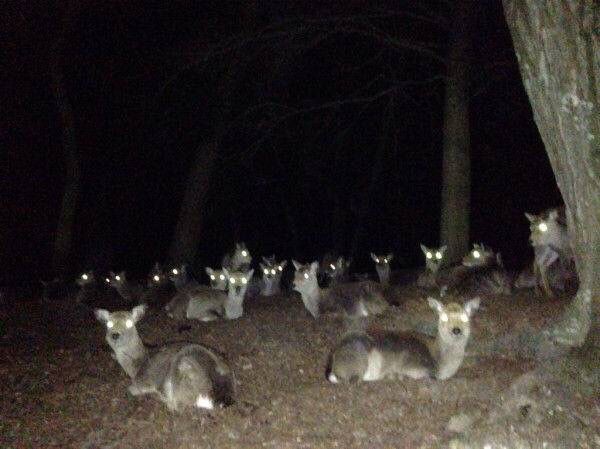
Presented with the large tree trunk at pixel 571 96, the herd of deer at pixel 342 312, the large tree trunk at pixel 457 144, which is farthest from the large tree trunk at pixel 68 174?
the large tree trunk at pixel 571 96

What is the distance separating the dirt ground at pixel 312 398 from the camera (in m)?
6.45

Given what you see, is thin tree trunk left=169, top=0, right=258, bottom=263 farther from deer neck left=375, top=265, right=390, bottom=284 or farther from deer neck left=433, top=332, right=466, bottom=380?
deer neck left=433, top=332, right=466, bottom=380

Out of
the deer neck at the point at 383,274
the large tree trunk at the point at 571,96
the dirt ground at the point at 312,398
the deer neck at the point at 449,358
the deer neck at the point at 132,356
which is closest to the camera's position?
the dirt ground at the point at 312,398

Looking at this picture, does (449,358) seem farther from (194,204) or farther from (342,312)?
(194,204)

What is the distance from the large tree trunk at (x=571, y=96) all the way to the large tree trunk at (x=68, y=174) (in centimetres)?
1666

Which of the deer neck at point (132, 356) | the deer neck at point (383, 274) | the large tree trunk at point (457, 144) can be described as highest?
the large tree trunk at point (457, 144)

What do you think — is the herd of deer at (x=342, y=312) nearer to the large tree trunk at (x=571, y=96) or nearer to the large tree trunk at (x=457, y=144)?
the large tree trunk at (x=457, y=144)

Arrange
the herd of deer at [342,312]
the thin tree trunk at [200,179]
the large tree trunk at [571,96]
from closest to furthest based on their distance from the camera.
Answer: the large tree trunk at [571,96] < the herd of deer at [342,312] < the thin tree trunk at [200,179]

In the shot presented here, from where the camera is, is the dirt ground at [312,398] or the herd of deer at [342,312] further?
the herd of deer at [342,312]

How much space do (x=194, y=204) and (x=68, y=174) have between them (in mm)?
3982

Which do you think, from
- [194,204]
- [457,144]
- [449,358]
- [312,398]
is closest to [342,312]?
[449,358]

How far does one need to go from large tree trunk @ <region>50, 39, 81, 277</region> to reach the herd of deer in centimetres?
157

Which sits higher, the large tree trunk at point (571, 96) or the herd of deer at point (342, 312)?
the large tree trunk at point (571, 96)

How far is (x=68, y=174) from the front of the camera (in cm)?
2197
